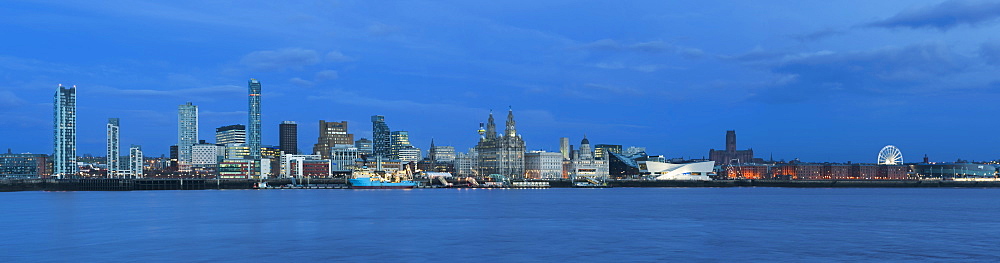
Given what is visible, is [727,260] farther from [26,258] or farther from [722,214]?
[722,214]

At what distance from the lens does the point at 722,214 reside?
81125 millimetres

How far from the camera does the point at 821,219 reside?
73438 millimetres

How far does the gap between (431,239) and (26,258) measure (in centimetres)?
2145

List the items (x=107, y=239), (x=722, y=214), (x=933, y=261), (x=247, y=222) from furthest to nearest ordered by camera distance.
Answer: (x=722, y=214) → (x=247, y=222) → (x=107, y=239) → (x=933, y=261)

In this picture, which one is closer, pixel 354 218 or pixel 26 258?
pixel 26 258

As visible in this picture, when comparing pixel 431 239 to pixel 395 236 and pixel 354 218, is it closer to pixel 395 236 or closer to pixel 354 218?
pixel 395 236

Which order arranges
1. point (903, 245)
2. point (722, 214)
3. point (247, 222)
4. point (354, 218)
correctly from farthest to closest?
1. point (722, 214)
2. point (354, 218)
3. point (247, 222)
4. point (903, 245)

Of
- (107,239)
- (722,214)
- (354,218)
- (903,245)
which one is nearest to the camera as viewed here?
(903,245)

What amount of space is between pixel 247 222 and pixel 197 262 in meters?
29.9

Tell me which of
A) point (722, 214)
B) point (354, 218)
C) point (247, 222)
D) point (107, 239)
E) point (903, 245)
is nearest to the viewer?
point (903, 245)

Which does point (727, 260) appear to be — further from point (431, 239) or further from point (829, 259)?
point (431, 239)

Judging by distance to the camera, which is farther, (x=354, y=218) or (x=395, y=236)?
(x=354, y=218)

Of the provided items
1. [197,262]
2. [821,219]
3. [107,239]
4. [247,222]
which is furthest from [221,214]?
[821,219]

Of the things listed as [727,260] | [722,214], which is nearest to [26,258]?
[727,260]
